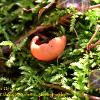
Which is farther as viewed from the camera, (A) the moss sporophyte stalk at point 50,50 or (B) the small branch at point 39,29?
(B) the small branch at point 39,29

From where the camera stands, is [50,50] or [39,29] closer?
[50,50]

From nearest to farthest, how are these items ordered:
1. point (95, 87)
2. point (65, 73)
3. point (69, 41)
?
point (95, 87)
point (65, 73)
point (69, 41)

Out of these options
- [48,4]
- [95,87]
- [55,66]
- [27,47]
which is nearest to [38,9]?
[48,4]

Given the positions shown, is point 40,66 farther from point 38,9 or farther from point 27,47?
point 38,9

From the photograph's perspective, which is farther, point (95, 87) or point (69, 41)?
point (69, 41)

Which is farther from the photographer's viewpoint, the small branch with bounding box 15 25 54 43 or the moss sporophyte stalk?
the small branch with bounding box 15 25 54 43

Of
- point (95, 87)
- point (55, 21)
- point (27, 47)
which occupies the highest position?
point (55, 21)

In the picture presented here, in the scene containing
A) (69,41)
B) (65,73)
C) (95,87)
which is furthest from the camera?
(69,41)

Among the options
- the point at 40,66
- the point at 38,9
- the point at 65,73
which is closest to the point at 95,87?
the point at 65,73

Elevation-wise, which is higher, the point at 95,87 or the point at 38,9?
the point at 38,9

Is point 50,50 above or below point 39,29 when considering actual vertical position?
below
